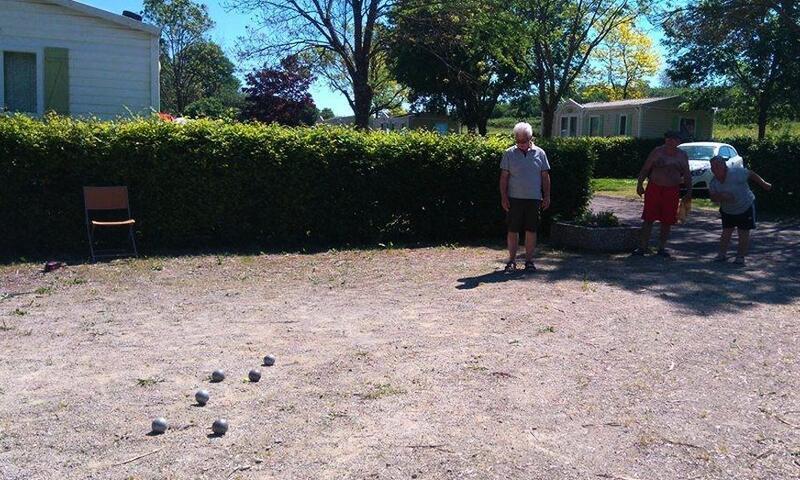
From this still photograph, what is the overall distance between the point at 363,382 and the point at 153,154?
5972 mm

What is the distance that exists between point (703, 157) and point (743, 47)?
329 cm

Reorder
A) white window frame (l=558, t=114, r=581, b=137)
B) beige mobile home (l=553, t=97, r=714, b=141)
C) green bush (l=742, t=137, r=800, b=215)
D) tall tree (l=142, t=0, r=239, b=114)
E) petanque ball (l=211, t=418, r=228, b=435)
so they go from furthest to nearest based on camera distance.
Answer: tall tree (l=142, t=0, r=239, b=114) < white window frame (l=558, t=114, r=581, b=137) < beige mobile home (l=553, t=97, r=714, b=141) < green bush (l=742, t=137, r=800, b=215) < petanque ball (l=211, t=418, r=228, b=435)

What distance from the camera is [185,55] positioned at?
50.8 metres

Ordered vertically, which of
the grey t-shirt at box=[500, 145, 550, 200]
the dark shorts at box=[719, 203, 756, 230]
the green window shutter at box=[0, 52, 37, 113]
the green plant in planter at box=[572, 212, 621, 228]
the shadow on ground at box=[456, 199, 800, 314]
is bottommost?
the shadow on ground at box=[456, 199, 800, 314]

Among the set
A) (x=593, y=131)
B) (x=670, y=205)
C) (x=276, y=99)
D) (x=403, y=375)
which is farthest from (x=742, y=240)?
(x=593, y=131)

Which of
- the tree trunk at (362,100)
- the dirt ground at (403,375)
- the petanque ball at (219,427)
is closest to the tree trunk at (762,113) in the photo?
the tree trunk at (362,100)

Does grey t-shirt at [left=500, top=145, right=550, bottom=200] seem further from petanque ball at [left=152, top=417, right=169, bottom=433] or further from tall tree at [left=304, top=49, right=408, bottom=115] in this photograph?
tall tree at [left=304, top=49, right=408, bottom=115]

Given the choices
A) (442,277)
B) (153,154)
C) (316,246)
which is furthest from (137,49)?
(442,277)

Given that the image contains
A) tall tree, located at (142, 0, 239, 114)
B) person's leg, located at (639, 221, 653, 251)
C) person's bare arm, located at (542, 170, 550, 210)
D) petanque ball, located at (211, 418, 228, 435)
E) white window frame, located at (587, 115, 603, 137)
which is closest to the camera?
petanque ball, located at (211, 418, 228, 435)

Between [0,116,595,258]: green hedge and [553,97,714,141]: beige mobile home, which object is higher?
[553,97,714,141]: beige mobile home

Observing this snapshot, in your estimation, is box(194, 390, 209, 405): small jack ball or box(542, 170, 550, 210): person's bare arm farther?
box(542, 170, 550, 210): person's bare arm

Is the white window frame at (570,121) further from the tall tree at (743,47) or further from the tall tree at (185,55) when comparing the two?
the tall tree at (185,55)

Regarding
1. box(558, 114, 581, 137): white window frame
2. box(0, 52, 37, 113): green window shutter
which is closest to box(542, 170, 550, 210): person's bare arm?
box(0, 52, 37, 113): green window shutter

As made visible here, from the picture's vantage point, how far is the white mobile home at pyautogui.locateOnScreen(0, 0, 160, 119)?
1270 cm
